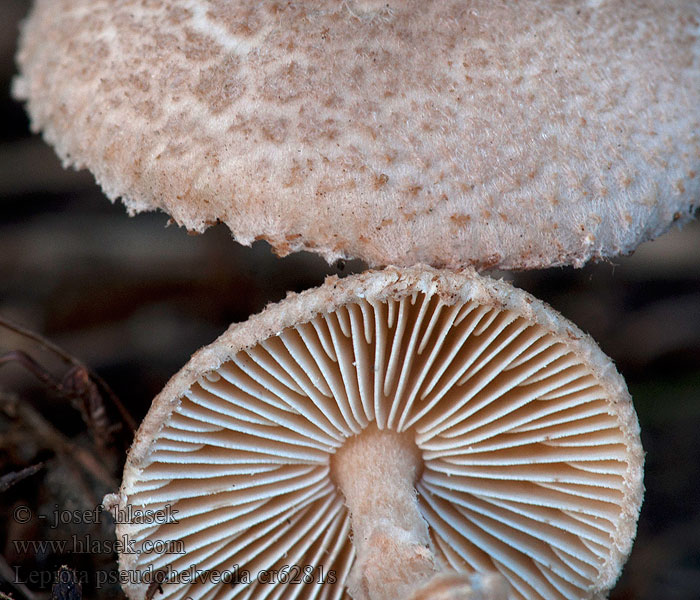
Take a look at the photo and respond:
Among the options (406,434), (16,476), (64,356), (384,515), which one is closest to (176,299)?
(64,356)

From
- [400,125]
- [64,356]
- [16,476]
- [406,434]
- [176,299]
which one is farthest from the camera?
[176,299]

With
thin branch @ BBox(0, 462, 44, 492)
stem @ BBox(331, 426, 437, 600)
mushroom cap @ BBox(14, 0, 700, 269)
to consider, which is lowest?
thin branch @ BBox(0, 462, 44, 492)

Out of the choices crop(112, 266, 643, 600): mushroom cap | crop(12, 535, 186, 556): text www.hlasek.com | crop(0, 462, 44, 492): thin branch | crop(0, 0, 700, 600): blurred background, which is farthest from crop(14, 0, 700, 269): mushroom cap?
crop(0, 0, 700, 600): blurred background

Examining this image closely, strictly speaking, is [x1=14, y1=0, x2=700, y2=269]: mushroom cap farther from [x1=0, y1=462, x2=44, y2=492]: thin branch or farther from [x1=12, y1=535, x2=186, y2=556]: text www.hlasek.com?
[x1=12, y1=535, x2=186, y2=556]: text www.hlasek.com

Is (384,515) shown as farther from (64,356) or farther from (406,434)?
(64,356)

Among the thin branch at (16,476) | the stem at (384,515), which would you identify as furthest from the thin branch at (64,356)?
the stem at (384,515)

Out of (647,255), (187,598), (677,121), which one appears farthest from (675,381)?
(187,598)
